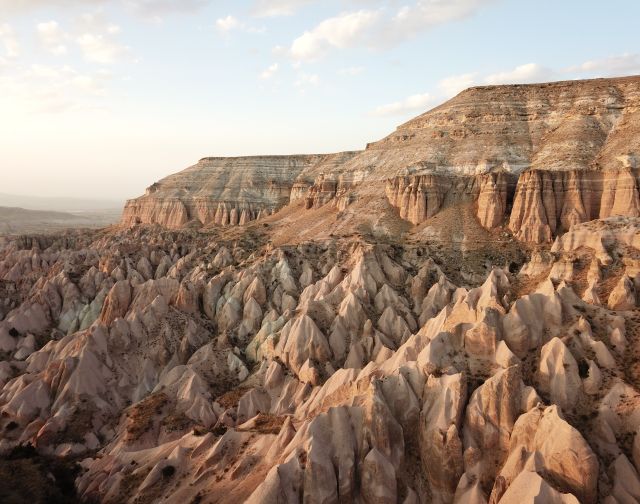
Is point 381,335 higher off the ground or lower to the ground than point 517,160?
lower

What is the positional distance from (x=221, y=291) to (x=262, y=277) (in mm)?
5619

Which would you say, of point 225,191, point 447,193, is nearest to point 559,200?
point 447,193

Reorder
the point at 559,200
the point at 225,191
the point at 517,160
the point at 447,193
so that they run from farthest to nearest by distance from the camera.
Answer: the point at 225,191 < the point at 447,193 < the point at 517,160 < the point at 559,200

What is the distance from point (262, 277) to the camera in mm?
58594

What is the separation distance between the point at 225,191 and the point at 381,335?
261 feet

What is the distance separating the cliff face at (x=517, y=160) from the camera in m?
58.9

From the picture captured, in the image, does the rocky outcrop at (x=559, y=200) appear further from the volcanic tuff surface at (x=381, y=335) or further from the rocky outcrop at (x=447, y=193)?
the rocky outcrop at (x=447, y=193)

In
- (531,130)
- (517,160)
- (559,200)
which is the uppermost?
(531,130)

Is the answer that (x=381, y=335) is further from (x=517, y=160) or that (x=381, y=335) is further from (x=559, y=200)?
(x=517, y=160)

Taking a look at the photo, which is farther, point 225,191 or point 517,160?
point 225,191

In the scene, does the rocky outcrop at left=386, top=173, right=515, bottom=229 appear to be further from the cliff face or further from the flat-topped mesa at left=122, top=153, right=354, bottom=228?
the flat-topped mesa at left=122, top=153, right=354, bottom=228

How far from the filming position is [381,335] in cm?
4459

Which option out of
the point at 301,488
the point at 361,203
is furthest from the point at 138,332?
the point at 361,203

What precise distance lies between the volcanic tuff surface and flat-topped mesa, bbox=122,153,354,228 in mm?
13764
